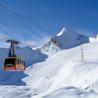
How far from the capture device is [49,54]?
199 m

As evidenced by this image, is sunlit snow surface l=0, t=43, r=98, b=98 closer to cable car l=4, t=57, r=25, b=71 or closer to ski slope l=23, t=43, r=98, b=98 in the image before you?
ski slope l=23, t=43, r=98, b=98

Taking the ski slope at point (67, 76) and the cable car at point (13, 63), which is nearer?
the cable car at point (13, 63)

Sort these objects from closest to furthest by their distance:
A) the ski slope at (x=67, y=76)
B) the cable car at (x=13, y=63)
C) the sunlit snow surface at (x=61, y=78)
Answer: the cable car at (x=13, y=63)
the ski slope at (x=67, y=76)
the sunlit snow surface at (x=61, y=78)

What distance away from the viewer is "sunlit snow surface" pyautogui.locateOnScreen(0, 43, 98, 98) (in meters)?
92.6

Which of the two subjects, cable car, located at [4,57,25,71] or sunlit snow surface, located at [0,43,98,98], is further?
sunlit snow surface, located at [0,43,98,98]

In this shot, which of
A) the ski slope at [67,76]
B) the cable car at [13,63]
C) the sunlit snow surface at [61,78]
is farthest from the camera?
the sunlit snow surface at [61,78]

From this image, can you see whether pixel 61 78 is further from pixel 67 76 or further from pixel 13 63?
pixel 13 63

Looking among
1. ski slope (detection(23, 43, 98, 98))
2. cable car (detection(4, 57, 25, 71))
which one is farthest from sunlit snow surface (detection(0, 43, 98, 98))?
cable car (detection(4, 57, 25, 71))

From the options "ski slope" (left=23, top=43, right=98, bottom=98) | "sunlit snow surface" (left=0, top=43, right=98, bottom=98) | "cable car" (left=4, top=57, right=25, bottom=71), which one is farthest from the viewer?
"sunlit snow surface" (left=0, top=43, right=98, bottom=98)

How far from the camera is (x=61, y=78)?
5458 inches

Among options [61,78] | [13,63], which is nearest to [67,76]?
[61,78]

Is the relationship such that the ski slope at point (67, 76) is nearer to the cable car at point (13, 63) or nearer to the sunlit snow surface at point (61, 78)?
the sunlit snow surface at point (61, 78)

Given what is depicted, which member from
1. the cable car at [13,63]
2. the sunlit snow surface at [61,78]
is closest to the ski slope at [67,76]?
the sunlit snow surface at [61,78]

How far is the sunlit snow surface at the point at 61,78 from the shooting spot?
92625 millimetres
